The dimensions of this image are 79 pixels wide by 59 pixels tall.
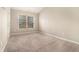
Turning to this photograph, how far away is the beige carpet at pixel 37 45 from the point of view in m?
1.30

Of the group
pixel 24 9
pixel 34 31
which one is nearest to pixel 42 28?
pixel 34 31

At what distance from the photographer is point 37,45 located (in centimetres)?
132

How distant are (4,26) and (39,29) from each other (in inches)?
20.7

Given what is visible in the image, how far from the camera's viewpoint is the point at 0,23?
126 centimetres

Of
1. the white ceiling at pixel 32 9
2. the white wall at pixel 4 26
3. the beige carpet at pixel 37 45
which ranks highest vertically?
the white ceiling at pixel 32 9

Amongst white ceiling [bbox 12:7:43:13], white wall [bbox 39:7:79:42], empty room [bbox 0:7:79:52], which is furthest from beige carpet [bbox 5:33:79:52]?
white ceiling [bbox 12:7:43:13]

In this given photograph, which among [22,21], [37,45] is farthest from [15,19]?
[37,45]

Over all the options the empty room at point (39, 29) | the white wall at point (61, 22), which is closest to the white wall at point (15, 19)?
the empty room at point (39, 29)

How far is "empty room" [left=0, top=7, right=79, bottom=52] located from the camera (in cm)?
130

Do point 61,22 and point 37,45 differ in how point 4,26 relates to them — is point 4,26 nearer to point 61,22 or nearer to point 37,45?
point 37,45

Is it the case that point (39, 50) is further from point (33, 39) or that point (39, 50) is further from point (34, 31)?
point (34, 31)

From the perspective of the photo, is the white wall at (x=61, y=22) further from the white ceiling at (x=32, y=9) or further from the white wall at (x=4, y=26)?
the white wall at (x=4, y=26)
